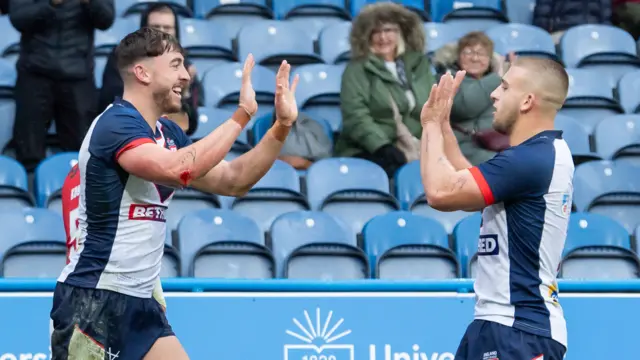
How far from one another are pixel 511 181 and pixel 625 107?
17.9 feet

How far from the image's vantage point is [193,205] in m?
7.77

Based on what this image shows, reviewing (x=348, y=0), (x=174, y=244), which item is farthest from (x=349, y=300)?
(x=348, y=0)


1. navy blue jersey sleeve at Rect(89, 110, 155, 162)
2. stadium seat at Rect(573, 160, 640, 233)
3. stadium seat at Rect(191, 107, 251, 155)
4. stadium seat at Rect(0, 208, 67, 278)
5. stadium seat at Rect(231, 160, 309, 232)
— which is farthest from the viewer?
stadium seat at Rect(191, 107, 251, 155)

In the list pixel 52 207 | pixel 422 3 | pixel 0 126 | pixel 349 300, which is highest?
pixel 422 3

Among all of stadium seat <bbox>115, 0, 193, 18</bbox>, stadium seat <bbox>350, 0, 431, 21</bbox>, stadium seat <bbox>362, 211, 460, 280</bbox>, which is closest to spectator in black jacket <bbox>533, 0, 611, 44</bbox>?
stadium seat <bbox>350, 0, 431, 21</bbox>

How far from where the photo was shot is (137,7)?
9984mm

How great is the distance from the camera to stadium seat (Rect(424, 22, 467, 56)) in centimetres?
992

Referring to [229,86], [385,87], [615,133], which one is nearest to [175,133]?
[385,87]

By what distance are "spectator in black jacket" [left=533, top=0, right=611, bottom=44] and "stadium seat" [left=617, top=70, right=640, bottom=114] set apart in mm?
930

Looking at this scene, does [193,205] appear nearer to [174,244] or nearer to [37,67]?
[174,244]

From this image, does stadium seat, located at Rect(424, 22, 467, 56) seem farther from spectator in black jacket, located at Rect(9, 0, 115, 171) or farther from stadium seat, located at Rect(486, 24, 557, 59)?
spectator in black jacket, located at Rect(9, 0, 115, 171)

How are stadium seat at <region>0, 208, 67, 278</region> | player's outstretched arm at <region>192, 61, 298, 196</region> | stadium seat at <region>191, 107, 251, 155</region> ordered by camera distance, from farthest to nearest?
stadium seat at <region>191, 107, 251, 155</region>, stadium seat at <region>0, 208, 67, 278</region>, player's outstretched arm at <region>192, 61, 298, 196</region>

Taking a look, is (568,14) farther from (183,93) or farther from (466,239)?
(183,93)

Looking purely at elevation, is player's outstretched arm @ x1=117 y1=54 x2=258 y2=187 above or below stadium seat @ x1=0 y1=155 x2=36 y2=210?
above
